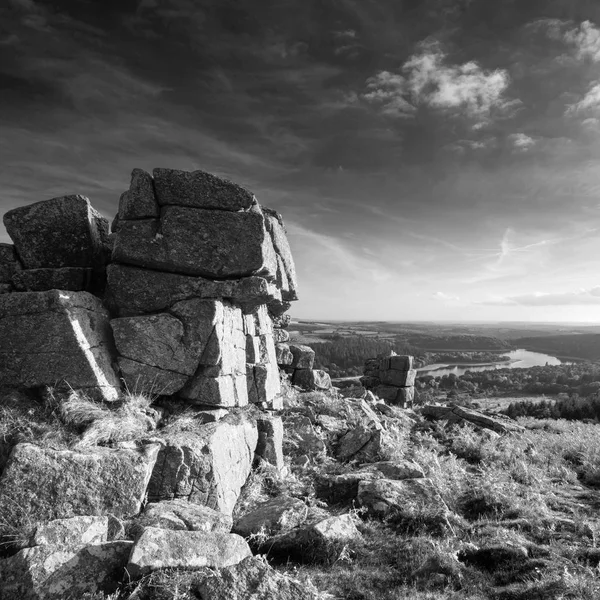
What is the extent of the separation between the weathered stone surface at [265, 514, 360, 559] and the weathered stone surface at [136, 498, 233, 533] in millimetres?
1098

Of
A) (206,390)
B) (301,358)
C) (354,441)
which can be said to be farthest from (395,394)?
(206,390)

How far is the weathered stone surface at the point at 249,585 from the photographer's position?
221 inches

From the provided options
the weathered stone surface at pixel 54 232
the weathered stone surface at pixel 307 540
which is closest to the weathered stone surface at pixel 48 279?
the weathered stone surface at pixel 54 232

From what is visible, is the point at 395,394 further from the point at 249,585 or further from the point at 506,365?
the point at 506,365

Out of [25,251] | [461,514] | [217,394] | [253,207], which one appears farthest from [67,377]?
[461,514]

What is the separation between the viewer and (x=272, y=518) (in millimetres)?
8836

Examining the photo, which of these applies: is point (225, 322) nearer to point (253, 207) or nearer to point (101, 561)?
point (253, 207)

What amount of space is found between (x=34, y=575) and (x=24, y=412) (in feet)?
15.4

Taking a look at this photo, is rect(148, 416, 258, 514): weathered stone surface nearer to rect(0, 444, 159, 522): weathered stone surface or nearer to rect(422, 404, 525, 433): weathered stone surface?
rect(0, 444, 159, 522): weathered stone surface

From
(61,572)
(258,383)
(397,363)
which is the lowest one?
(397,363)

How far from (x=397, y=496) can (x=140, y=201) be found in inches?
461

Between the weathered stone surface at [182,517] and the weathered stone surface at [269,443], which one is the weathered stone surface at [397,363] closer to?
the weathered stone surface at [269,443]

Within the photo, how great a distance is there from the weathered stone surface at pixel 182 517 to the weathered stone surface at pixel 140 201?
8.71 m

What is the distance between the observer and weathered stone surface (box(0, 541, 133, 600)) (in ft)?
18.9
